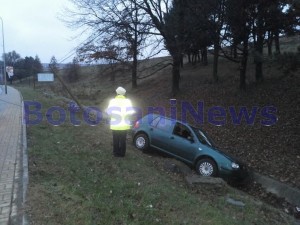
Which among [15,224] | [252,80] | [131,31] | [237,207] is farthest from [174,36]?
[15,224]

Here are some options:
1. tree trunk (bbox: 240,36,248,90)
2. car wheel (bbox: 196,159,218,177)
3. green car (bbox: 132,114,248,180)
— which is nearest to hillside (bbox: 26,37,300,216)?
tree trunk (bbox: 240,36,248,90)

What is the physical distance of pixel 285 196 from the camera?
1120 cm

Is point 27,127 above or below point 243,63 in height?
below

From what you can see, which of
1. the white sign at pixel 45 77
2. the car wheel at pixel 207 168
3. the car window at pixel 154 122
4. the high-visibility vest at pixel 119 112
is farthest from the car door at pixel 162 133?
the white sign at pixel 45 77

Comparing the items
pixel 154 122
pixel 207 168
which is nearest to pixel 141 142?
pixel 154 122

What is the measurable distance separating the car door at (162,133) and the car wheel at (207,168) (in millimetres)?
1385

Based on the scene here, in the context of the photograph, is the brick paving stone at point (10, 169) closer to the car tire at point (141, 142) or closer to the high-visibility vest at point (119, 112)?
the high-visibility vest at point (119, 112)

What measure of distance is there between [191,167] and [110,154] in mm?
3179

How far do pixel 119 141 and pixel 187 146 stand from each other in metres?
3.04

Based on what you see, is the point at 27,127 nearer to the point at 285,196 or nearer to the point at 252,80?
the point at 285,196

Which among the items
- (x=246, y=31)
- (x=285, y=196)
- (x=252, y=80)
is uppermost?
(x=246, y=31)

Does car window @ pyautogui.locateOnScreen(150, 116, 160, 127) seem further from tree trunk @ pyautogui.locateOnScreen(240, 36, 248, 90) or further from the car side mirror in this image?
tree trunk @ pyautogui.locateOnScreen(240, 36, 248, 90)

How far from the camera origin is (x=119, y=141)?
10227 mm

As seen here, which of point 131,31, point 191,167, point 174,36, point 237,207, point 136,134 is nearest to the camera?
point 237,207
